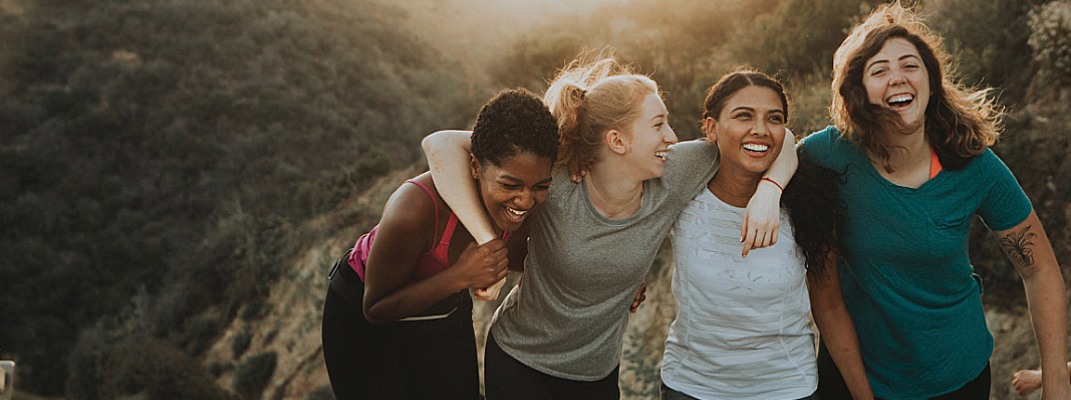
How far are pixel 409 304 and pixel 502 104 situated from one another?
730 mm

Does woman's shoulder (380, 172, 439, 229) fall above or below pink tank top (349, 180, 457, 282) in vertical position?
above

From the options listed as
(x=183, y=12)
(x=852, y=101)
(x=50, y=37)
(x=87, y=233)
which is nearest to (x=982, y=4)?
(x=852, y=101)

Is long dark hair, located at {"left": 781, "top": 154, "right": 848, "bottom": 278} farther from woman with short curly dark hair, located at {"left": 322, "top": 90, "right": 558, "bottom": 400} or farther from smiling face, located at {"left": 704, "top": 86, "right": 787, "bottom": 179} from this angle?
woman with short curly dark hair, located at {"left": 322, "top": 90, "right": 558, "bottom": 400}

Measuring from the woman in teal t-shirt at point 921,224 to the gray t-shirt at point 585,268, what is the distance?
529 mm

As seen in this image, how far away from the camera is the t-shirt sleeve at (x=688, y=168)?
9.76 feet

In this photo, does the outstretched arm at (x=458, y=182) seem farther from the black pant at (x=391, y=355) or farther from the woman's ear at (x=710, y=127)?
the woman's ear at (x=710, y=127)

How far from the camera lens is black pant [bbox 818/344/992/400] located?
297cm

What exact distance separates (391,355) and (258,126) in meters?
14.0

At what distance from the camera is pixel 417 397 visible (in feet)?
11.0

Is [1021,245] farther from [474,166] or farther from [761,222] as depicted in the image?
[474,166]

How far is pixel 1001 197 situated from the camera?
2908 mm

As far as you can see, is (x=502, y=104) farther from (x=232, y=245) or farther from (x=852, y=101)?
(x=232, y=245)

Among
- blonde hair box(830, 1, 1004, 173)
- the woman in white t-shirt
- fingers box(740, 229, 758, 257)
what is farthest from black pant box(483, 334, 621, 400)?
blonde hair box(830, 1, 1004, 173)

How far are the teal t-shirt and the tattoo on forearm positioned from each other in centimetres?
5
